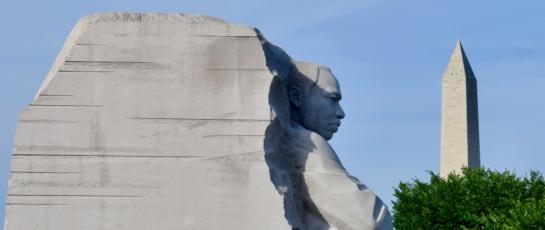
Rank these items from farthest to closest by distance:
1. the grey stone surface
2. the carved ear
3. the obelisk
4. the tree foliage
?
the obelisk
the tree foliage
the carved ear
the grey stone surface

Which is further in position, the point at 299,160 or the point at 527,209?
the point at 527,209

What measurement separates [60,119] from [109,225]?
2.59 feet

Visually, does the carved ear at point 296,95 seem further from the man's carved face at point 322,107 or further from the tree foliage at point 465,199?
the tree foliage at point 465,199

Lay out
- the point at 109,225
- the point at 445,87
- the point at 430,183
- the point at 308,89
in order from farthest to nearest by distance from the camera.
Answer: the point at 445,87
the point at 430,183
the point at 308,89
the point at 109,225

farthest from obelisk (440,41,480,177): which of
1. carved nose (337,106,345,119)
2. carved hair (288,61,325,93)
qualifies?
carved hair (288,61,325,93)

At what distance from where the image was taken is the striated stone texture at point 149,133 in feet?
31.7

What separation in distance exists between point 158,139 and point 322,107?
4.54 feet

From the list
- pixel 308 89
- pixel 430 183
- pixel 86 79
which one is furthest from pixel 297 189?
pixel 430 183

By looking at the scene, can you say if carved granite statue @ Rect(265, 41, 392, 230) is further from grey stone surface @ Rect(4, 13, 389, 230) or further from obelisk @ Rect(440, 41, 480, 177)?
obelisk @ Rect(440, 41, 480, 177)

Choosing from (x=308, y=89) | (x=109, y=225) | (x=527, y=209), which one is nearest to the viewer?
(x=109, y=225)

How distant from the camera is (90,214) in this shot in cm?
963

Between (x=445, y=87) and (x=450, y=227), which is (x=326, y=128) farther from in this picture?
(x=445, y=87)

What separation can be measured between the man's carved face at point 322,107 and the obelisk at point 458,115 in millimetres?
58033

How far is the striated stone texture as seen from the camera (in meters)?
9.65
